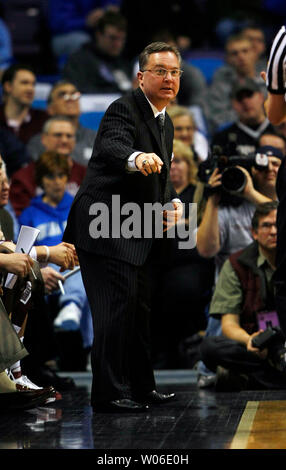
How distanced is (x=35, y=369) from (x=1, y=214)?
87 centimetres

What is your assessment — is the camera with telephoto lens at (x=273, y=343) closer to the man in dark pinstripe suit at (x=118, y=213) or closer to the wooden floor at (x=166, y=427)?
the wooden floor at (x=166, y=427)

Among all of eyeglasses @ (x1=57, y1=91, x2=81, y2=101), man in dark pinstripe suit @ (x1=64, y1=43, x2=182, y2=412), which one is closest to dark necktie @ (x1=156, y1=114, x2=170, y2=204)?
man in dark pinstripe suit @ (x1=64, y1=43, x2=182, y2=412)

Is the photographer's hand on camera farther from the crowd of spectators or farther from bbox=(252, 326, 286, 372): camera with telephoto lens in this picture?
the crowd of spectators

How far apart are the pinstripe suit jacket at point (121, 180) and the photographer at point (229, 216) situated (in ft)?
3.94

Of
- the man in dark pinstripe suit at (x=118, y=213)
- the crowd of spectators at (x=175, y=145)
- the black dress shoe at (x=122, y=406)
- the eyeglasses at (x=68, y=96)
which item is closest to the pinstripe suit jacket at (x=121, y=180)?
the man in dark pinstripe suit at (x=118, y=213)

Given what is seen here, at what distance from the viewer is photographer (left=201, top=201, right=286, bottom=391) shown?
5.27m

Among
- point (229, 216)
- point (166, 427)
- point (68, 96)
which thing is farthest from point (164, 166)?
point (68, 96)

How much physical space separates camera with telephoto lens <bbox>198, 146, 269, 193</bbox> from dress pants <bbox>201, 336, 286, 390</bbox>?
2.83ft

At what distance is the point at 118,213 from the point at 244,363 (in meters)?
1.41

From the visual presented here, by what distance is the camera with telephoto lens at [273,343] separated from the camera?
5082mm

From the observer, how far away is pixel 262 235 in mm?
5441

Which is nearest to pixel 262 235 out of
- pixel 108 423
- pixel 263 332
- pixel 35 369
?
pixel 263 332

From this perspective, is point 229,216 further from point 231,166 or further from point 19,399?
point 19,399
